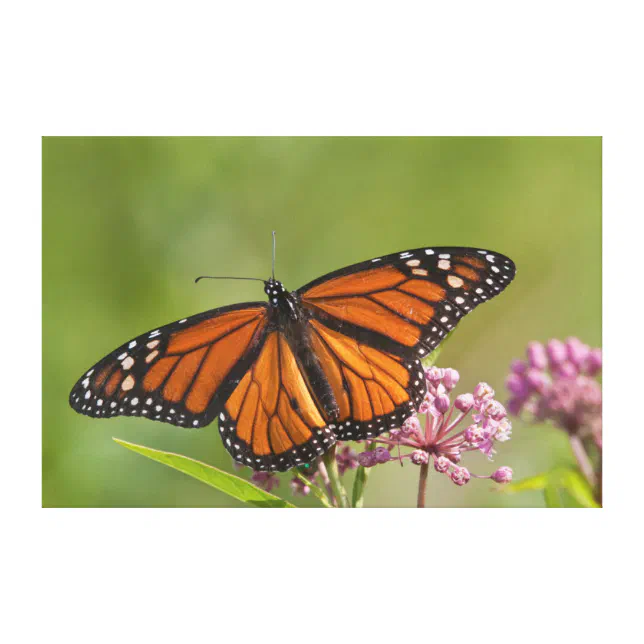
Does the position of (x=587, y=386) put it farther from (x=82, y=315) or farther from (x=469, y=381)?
(x=82, y=315)

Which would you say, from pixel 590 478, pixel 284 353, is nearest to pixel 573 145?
pixel 590 478

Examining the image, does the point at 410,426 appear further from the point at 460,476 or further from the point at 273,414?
the point at 273,414

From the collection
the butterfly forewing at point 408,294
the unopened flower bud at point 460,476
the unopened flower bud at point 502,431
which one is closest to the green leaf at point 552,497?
the unopened flower bud at point 502,431

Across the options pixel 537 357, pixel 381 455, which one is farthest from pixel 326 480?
pixel 537 357

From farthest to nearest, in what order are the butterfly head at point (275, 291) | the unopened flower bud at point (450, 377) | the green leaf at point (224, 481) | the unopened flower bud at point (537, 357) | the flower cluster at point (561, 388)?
1. the unopened flower bud at point (537, 357)
2. the flower cluster at point (561, 388)
3. the butterfly head at point (275, 291)
4. the unopened flower bud at point (450, 377)
5. the green leaf at point (224, 481)

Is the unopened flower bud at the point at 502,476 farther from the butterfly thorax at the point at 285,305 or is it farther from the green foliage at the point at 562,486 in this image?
the butterfly thorax at the point at 285,305
